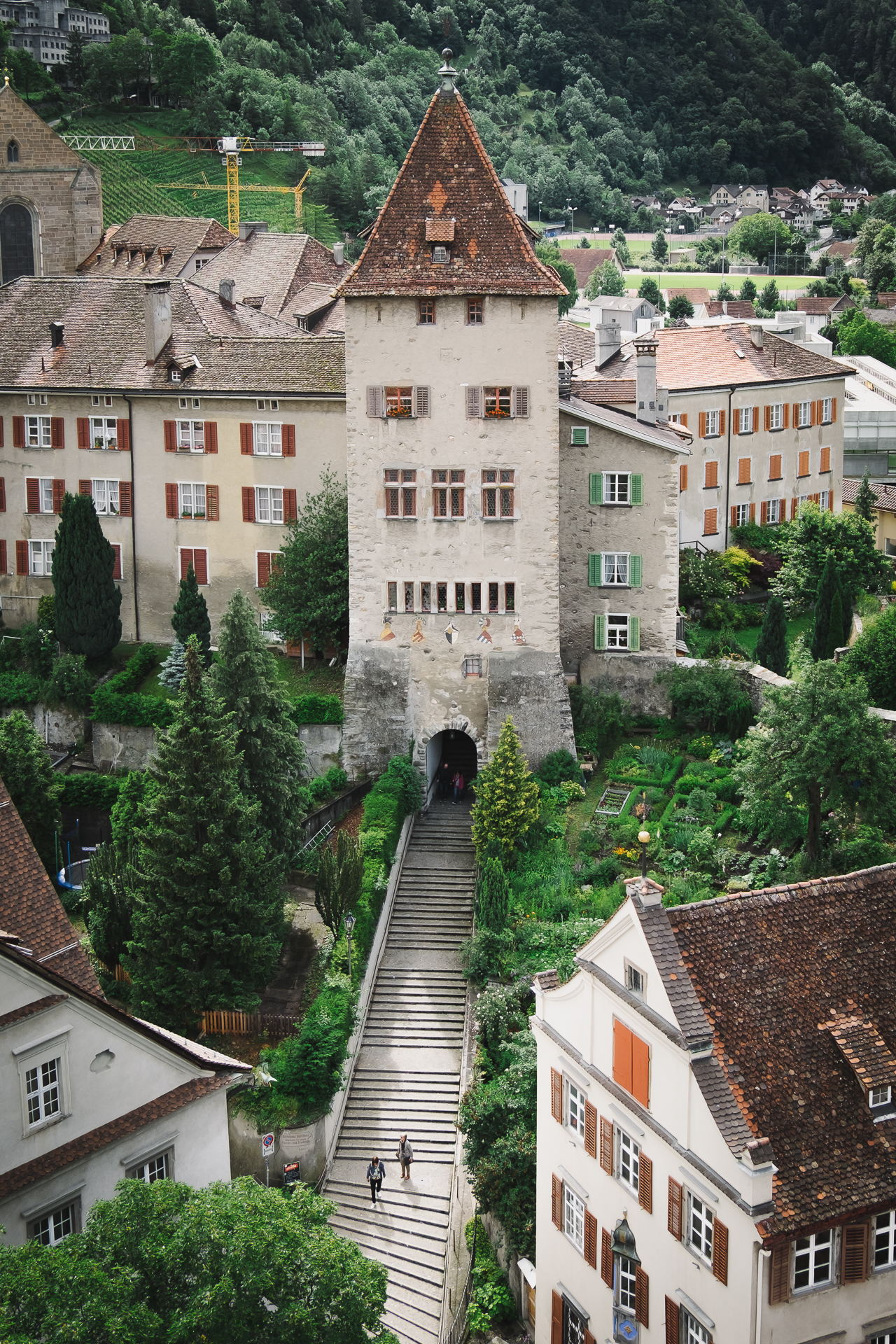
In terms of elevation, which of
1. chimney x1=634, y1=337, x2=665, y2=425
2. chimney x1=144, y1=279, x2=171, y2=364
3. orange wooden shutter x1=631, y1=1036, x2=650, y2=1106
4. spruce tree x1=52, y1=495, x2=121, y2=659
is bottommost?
orange wooden shutter x1=631, y1=1036, x2=650, y2=1106

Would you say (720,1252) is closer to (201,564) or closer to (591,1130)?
(591,1130)

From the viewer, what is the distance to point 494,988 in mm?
45938

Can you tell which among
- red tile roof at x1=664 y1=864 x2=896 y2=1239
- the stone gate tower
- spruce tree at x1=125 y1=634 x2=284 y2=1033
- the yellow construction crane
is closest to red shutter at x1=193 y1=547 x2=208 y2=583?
the stone gate tower

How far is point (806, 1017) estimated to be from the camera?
31.1 m

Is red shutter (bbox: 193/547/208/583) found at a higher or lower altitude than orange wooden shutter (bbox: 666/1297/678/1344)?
higher

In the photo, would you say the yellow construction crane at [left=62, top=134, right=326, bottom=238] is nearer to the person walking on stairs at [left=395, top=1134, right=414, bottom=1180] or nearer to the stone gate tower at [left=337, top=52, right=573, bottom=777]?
the stone gate tower at [left=337, top=52, right=573, bottom=777]

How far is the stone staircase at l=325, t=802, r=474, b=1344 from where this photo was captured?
139ft

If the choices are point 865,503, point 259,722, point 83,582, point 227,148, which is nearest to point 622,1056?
point 259,722

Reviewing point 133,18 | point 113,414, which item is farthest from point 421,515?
point 133,18

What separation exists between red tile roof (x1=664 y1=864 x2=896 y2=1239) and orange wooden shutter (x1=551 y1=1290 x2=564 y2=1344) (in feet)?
26.7

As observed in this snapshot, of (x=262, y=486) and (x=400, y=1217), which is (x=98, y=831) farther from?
(x=400, y=1217)

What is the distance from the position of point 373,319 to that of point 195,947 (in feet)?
67.2

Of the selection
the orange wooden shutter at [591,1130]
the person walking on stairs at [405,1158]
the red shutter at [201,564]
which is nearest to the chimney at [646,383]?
the red shutter at [201,564]

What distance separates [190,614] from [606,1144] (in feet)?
106
